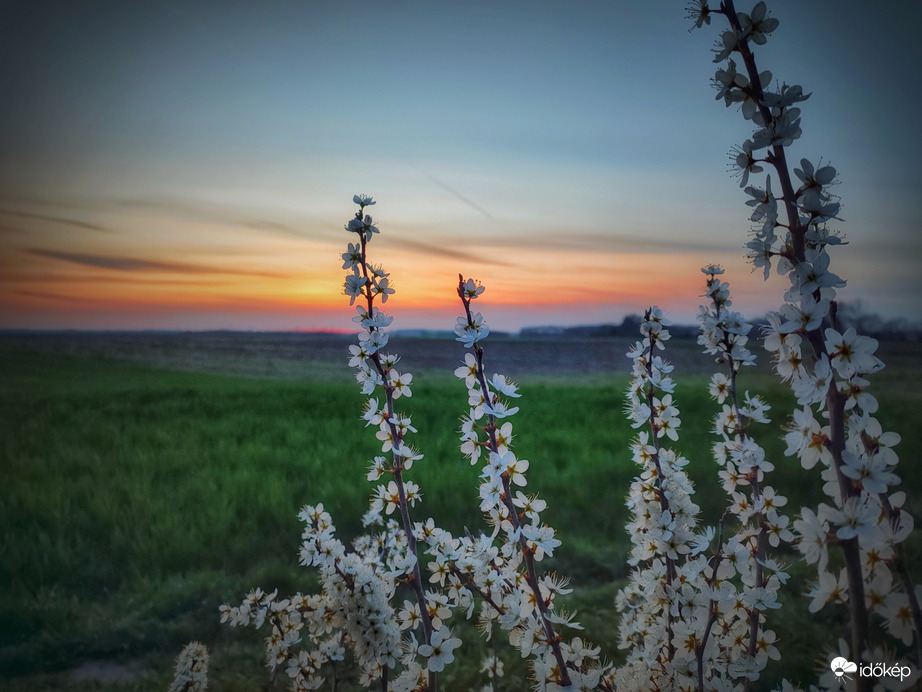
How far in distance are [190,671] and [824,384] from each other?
1.69 metres

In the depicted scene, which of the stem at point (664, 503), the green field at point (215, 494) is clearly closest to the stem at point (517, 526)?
the stem at point (664, 503)

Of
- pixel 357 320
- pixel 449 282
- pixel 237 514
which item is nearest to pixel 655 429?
pixel 357 320

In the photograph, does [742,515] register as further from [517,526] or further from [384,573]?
[384,573]

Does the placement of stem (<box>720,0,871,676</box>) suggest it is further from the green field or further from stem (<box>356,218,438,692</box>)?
the green field

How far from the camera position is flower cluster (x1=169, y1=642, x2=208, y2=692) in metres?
1.62

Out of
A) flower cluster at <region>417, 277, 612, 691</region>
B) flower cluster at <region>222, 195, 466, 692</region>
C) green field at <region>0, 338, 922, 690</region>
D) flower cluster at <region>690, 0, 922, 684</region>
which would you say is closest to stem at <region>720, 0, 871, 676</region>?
flower cluster at <region>690, 0, 922, 684</region>

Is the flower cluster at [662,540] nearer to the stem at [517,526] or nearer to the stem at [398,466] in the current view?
the stem at [517,526]

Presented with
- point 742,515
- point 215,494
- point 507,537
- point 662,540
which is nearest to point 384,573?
point 507,537

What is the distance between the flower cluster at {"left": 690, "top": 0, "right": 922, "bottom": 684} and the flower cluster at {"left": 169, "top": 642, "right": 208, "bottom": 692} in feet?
5.04

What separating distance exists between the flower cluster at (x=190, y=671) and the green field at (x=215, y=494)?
465 millimetres

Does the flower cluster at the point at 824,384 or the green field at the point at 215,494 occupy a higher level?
the flower cluster at the point at 824,384

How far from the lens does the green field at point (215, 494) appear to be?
2.22 metres

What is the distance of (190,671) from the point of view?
163cm

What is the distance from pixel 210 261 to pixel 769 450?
11.1 feet
